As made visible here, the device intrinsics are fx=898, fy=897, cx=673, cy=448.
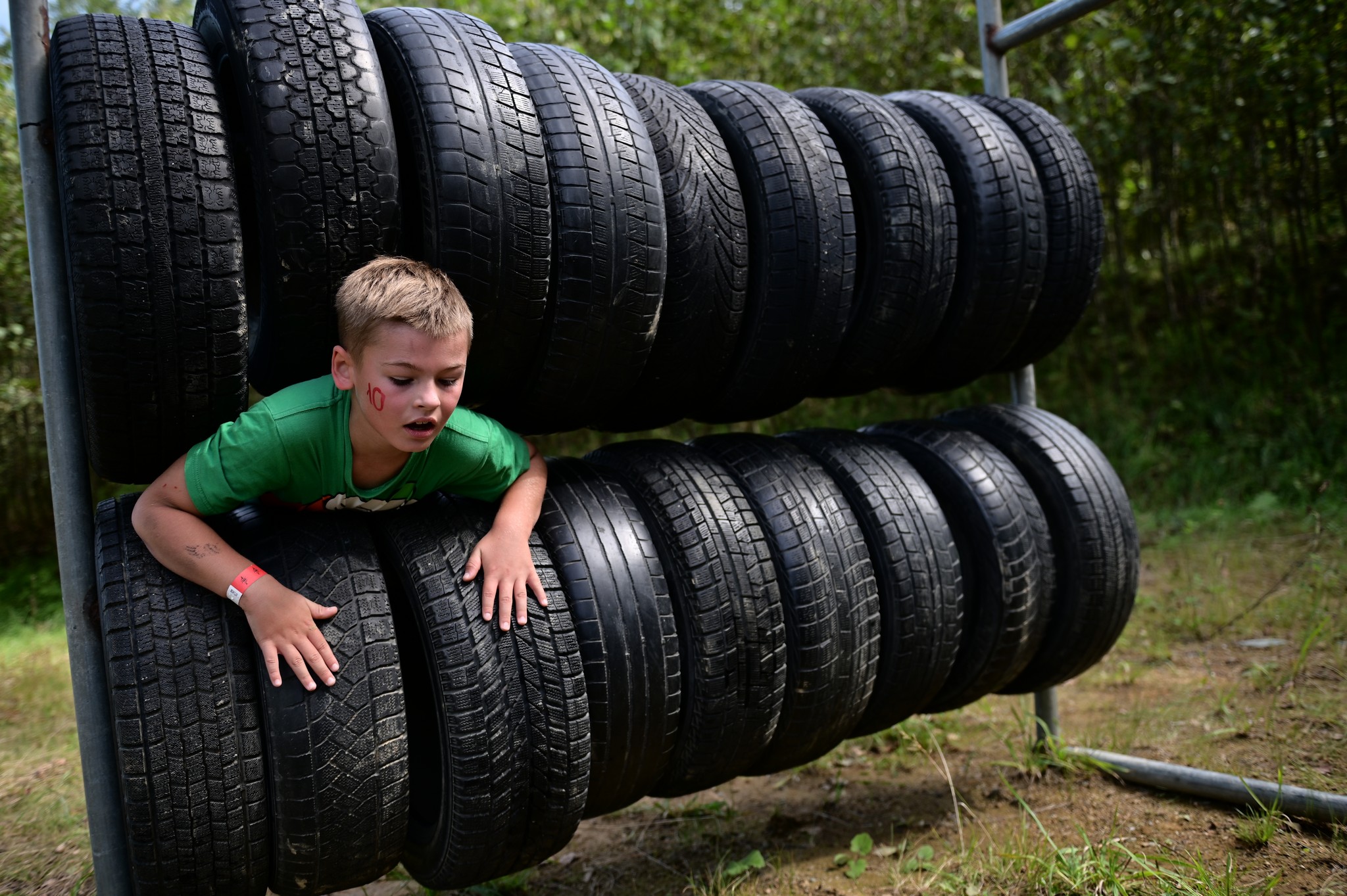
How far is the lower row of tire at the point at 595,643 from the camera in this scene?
1.69 metres

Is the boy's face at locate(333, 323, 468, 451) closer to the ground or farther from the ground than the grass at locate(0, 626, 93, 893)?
farther from the ground

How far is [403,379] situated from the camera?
1.75m

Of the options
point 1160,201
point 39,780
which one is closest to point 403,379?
point 39,780

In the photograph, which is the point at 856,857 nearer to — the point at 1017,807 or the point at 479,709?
the point at 1017,807

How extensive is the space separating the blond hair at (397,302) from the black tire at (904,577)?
4.15 ft

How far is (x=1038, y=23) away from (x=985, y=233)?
893mm

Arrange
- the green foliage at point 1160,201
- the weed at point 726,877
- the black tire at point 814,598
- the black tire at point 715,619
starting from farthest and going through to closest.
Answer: the green foliage at point 1160,201
the weed at point 726,877
the black tire at point 814,598
the black tire at point 715,619

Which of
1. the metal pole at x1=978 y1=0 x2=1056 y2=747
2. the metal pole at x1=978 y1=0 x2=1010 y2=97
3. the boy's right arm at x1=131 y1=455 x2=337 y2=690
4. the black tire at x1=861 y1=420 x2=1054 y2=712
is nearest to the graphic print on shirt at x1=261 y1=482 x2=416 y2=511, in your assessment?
the boy's right arm at x1=131 y1=455 x2=337 y2=690

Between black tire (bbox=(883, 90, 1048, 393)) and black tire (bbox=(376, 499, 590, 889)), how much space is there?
1.53 meters

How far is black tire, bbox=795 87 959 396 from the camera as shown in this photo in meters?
2.54

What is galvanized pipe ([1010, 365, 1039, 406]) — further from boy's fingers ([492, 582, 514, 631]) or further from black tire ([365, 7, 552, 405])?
boy's fingers ([492, 582, 514, 631])

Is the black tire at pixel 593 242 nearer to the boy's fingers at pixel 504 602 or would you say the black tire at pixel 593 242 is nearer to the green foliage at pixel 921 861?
the boy's fingers at pixel 504 602

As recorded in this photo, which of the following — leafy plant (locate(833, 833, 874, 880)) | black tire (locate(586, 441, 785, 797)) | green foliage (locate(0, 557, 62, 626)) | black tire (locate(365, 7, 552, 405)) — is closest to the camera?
black tire (locate(365, 7, 552, 405))

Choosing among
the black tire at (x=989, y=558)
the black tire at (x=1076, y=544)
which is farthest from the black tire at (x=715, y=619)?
the black tire at (x=1076, y=544)
